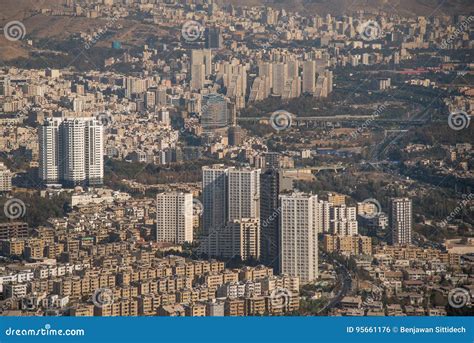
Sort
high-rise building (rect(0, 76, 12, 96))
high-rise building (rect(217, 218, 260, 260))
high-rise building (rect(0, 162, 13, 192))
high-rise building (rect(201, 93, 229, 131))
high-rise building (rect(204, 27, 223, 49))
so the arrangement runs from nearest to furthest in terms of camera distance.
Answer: high-rise building (rect(217, 218, 260, 260)), high-rise building (rect(0, 162, 13, 192)), high-rise building (rect(201, 93, 229, 131)), high-rise building (rect(0, 76, 12, 96)), high-rise building (rect(204, 27, 223, 49))

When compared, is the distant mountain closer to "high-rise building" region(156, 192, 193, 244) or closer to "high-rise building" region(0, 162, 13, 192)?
"high-rise building" region(0, 162, 13, 192)

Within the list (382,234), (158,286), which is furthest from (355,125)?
(158,286)

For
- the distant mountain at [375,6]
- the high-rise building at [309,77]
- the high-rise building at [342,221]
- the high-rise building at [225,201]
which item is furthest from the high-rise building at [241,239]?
Answer: the distant mountain at [375,6]

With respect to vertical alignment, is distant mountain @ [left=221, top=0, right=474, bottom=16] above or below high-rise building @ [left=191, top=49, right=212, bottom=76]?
above

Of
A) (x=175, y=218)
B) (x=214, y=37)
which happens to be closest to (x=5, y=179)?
(x=175, y=218)

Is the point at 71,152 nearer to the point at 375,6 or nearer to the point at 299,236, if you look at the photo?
the point at 299,236

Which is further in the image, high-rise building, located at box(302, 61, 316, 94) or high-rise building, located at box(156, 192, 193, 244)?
high-rise building, located at box(302, 61, 316, 94)

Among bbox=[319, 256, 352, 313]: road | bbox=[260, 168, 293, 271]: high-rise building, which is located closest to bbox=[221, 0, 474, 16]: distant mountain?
bbox=[260, 168, 293, 271]: high-rise building
